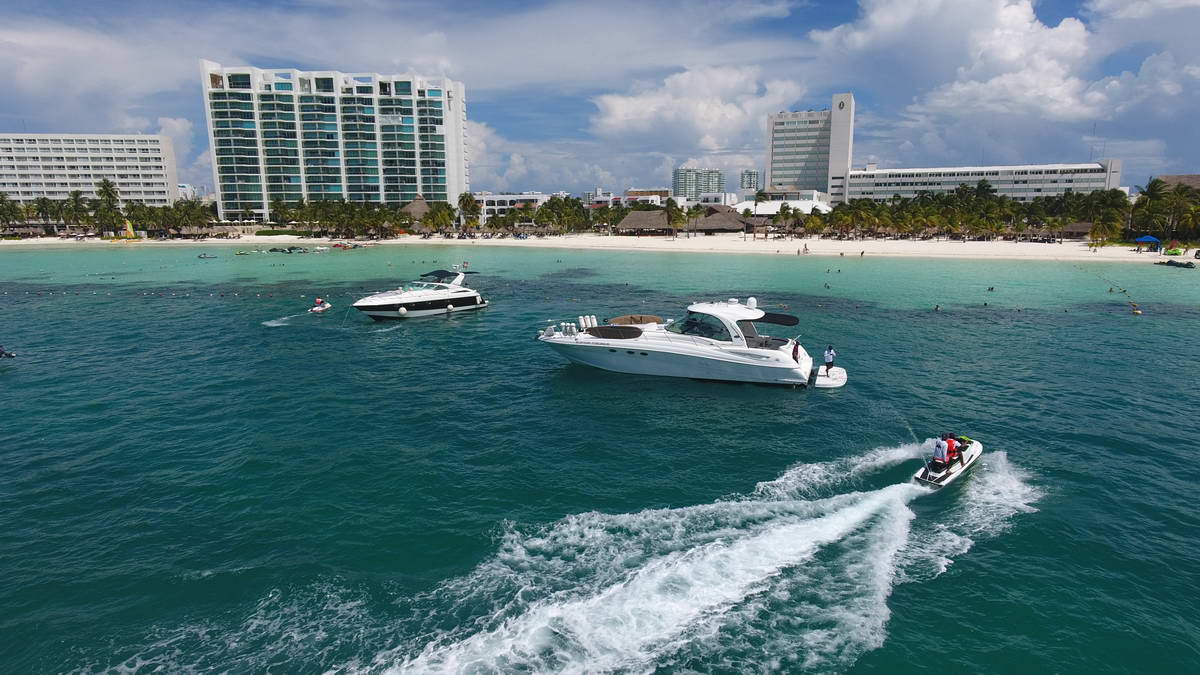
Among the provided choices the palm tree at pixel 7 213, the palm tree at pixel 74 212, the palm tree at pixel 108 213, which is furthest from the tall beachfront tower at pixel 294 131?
the palm tree at pixel 7 213

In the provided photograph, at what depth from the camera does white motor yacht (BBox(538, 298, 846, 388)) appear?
2827 centimetres

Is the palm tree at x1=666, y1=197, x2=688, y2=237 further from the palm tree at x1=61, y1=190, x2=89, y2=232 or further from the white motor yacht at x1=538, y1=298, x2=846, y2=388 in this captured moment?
the palm tree at x1=61, y1=190, x2=89, y2=232

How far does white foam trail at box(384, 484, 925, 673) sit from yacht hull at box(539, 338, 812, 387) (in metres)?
12.0

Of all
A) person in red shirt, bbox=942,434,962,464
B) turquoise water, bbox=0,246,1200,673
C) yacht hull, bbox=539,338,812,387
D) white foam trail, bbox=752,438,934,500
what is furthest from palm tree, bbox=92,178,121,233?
person in red shirt, bbox=942,434,962,464

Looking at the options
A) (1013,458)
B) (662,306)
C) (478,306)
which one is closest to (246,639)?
(1013,458)

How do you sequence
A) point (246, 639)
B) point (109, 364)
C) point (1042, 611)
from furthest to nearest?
point (109, 364) → point (1042, 611) → point (246, 639)

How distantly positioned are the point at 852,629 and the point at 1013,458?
1214 cm

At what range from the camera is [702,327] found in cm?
2933

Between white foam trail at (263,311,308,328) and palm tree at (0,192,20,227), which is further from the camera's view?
palm tree at (0,192,20,227)

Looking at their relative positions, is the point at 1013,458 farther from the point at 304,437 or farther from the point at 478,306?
the point at 478,306

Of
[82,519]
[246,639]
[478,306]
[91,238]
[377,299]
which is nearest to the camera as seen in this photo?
[246,639]

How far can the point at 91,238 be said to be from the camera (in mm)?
157375

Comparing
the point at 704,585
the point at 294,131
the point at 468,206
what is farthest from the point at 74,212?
the point at 704,585

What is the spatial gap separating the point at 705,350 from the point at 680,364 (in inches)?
55.9
